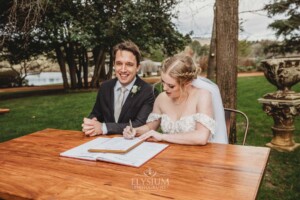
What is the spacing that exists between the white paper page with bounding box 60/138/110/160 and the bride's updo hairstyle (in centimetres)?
87

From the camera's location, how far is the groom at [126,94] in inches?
135

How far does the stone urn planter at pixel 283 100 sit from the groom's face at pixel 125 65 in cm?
283

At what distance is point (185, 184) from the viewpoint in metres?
1.57

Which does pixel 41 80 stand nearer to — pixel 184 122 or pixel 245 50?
pixel 245 50

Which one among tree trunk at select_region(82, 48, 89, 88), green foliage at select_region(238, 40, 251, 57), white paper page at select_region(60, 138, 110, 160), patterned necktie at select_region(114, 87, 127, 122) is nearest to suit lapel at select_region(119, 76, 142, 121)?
patterned necktie at select_region(114, 87, 127, 122)

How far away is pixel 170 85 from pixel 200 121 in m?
0.48

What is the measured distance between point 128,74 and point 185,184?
212 cm

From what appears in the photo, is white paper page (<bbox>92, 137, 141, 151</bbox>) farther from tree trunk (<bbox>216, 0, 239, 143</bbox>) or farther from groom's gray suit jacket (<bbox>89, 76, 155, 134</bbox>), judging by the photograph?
tree trunk (<bbox>216, 0, 239, 143</bbox>)

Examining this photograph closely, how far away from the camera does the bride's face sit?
9.09 feet

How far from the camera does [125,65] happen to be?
3.46 metres

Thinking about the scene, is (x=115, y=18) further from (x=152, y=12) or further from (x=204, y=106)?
(x=204, y=106)

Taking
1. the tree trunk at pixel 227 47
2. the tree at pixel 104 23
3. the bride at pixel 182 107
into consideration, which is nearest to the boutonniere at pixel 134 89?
the bride at pixel 182 107

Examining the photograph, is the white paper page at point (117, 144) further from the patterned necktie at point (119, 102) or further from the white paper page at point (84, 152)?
the patterned necktie at point (119, 102)

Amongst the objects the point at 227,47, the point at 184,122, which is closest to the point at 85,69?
the point at 227,47
